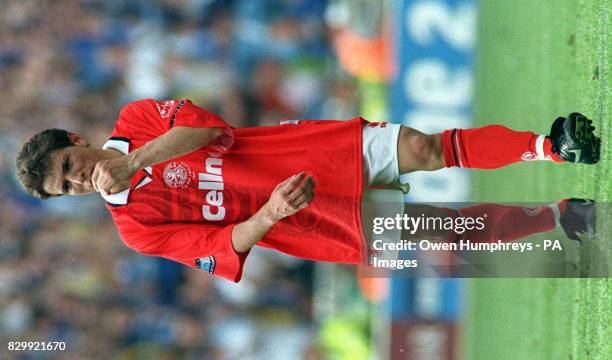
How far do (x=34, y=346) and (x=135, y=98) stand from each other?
1.51 m

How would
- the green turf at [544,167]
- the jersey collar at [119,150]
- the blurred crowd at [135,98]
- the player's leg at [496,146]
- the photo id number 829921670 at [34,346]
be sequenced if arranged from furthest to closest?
the blurred crowd at [135,98] < the photo id number 829921670 at [34,346] < the green turf at [544,167] < the jersey collar at [119,150] < the player's leg at [496,146]

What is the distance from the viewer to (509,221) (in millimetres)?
1623

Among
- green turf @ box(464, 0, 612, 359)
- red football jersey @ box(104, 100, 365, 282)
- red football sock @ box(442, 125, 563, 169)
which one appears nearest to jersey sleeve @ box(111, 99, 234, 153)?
red football jersey @ box(104, 100, 365, 282)

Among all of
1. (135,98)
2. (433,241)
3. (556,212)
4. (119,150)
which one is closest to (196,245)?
(119,150)

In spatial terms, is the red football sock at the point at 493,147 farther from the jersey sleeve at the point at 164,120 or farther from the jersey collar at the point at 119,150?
the jersey collar at the point at 119,150

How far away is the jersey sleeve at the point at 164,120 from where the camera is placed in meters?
1.70

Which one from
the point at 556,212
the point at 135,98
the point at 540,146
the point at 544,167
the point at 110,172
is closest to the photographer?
the point at 110,172

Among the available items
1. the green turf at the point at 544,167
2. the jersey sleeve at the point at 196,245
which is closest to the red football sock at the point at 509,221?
the green turf at the point at 544,167

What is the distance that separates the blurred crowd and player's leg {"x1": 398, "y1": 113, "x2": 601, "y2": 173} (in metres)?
2.15

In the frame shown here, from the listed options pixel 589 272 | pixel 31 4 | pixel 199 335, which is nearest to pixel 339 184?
pixel 589 272

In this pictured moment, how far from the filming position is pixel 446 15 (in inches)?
158

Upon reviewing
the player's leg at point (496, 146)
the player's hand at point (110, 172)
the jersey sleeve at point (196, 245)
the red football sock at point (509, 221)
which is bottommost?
the jersey sleeve at point (196, 245)

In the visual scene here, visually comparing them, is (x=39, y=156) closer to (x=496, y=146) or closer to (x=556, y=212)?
(x=496, y=146)

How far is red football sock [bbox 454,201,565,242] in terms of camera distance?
1596 millimetres
